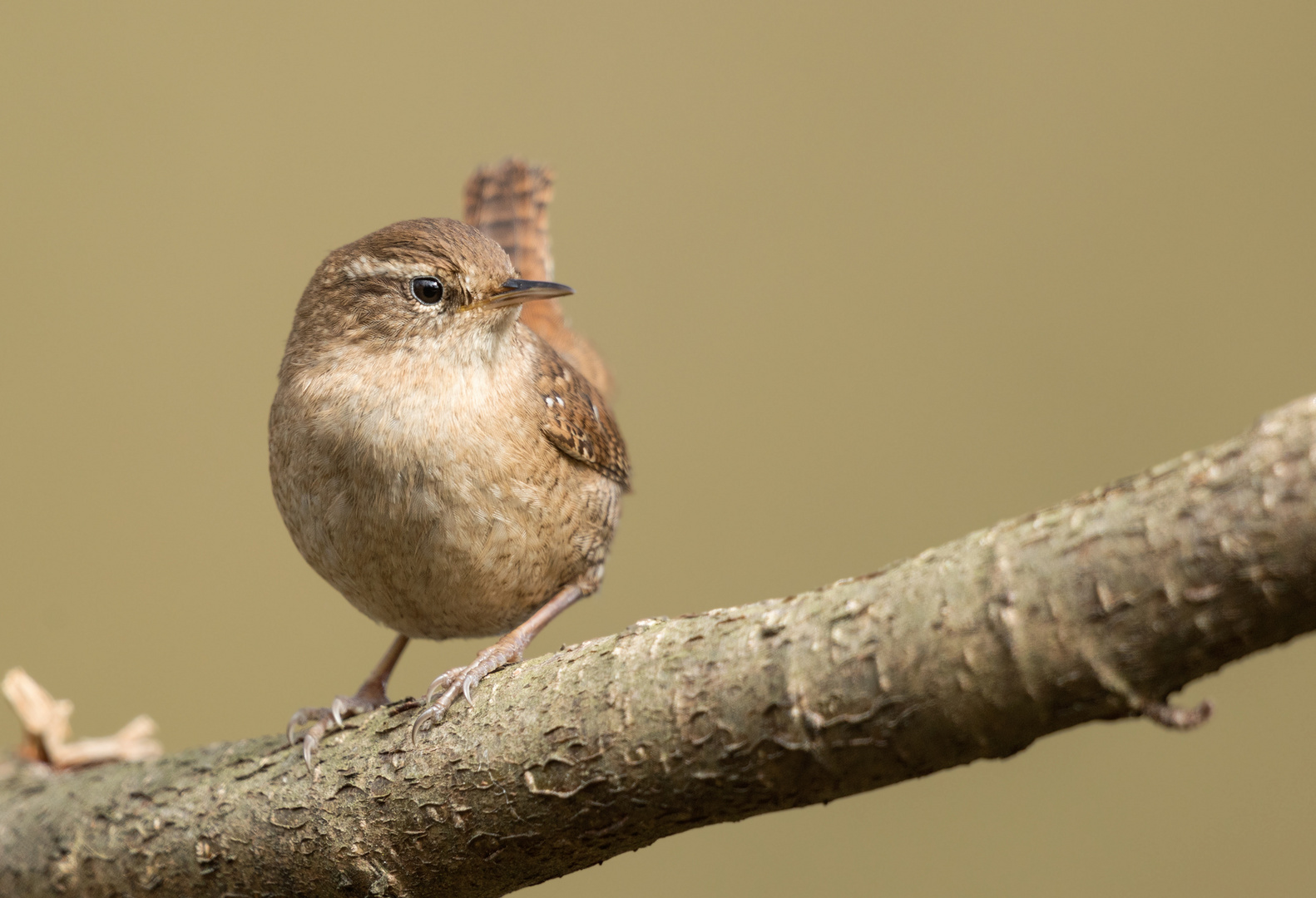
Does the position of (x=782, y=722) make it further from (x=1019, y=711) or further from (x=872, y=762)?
(x=1019, y=711)

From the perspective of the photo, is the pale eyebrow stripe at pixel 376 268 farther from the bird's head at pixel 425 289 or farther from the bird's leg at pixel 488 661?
the bird's leg at pixel 488 661

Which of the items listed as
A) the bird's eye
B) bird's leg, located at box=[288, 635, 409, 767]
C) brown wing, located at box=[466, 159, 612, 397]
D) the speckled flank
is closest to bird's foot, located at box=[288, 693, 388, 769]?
bird's leg, located at box=[288, 635, 409, 767]

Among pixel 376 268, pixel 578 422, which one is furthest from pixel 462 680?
pixel 376 268

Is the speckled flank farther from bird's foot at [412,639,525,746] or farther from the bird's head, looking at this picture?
bird's foot at [412,639,525,746]

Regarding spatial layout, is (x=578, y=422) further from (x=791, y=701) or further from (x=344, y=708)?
(x=791, y=701)

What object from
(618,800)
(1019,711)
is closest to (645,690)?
(618,800)

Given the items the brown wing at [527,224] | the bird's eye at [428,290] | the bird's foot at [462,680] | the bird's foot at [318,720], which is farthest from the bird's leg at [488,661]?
the brown wing at [527,224]

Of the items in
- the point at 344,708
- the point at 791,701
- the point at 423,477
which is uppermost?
the point at 423,477
